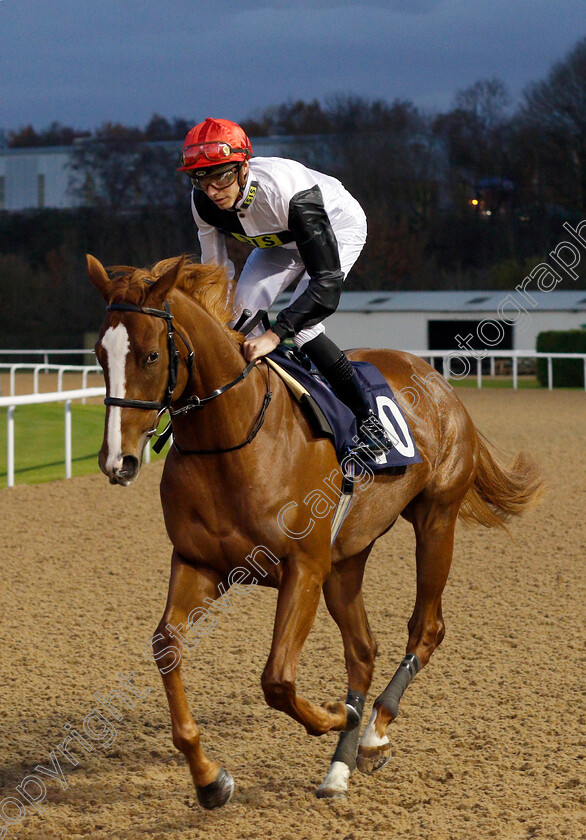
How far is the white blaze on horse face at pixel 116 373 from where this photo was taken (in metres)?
2.33

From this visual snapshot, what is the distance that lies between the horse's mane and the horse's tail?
170cm

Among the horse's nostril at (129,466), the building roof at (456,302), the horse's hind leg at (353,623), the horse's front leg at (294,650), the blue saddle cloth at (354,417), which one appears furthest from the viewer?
the building roof at (456,302)

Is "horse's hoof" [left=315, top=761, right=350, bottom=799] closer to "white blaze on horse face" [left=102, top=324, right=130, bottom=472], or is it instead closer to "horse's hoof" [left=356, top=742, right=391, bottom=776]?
"horse's hoof" [left=356, top=742, right=391, bottom=776]

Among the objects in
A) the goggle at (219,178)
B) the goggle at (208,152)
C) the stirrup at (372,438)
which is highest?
the goggle at (208,152)

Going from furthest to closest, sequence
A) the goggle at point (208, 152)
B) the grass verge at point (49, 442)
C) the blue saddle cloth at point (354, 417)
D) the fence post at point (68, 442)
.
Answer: the grass verge at point (49, 442)
the fence post at point (68, 442)
the blue saddle cloth at point (354, 417)
the goggle at point (208, 152)

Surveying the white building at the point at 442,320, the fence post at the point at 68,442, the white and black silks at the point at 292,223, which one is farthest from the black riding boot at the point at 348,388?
the white building at the point at 442,320

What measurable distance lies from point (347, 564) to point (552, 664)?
1.16 m

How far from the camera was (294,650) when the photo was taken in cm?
268

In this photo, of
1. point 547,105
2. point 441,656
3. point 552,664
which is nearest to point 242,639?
point 441,656

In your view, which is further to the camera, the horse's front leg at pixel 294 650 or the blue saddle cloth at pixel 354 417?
the blue saddle cloth at pixel 354 417

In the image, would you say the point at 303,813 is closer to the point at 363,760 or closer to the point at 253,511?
the point at 363,760

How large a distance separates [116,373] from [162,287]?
0.91 ft

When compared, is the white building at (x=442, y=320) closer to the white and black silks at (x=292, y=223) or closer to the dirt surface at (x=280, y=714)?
the dirt surface at (x=280, y=714)

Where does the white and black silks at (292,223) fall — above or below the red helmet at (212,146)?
below
